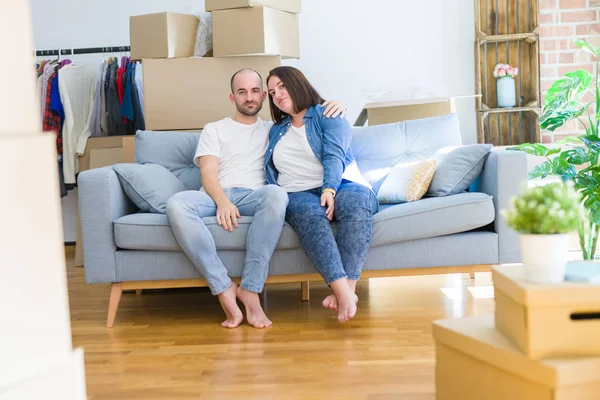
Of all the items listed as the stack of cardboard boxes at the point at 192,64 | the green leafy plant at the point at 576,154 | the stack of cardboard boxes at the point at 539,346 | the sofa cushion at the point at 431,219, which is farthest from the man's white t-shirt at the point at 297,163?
the stack of cardboard boxes at the point at 539,346

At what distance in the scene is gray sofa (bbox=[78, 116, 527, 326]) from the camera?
114 inches

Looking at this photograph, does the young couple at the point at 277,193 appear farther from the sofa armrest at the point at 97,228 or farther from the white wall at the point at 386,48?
the white wall at the point at 386,48

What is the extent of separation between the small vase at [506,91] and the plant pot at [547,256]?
3136mm

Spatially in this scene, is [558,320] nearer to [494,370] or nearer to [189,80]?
[494,370]

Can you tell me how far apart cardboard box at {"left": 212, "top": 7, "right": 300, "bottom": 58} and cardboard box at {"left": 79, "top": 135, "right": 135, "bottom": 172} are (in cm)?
99

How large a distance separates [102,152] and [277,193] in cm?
206

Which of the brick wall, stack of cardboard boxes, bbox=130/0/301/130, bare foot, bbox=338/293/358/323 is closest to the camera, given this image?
bare foot, bbox=338/293/358/323

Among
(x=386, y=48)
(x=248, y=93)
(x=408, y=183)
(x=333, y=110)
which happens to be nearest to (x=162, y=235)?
(x=248, y=93)

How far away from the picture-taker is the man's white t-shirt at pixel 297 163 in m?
3.05

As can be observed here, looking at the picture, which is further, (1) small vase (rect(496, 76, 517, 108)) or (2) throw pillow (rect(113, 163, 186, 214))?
(1) small vase (rect(496, 76, 517, 108))

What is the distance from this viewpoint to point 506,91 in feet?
14.7

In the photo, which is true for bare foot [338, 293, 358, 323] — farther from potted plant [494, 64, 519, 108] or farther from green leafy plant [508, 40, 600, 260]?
potted plant [494, 64, 519, 108]

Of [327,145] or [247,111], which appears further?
[247,111]

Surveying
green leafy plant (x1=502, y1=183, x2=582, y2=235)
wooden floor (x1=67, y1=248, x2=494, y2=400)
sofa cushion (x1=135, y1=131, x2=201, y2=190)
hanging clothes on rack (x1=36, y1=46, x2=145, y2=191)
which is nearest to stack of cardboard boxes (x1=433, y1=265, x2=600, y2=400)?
green leafy plant (x1=502, y1=183, x2=582, y2=235)
